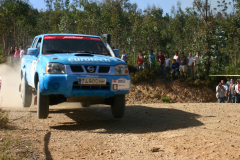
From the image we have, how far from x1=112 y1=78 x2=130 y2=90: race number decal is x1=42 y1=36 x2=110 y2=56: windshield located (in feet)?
4.35

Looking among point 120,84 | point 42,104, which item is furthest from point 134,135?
point 42,104

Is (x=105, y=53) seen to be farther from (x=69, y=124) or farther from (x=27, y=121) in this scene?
(x=27, y=121)

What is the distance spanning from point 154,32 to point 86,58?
27249 millimetres

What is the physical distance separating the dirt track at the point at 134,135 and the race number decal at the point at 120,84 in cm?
92

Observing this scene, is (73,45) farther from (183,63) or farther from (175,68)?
(175,68)

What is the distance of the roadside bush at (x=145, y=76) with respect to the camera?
19.0m

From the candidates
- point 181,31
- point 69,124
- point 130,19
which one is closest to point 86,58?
point 69,124

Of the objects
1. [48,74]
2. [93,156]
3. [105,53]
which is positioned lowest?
[93,156]

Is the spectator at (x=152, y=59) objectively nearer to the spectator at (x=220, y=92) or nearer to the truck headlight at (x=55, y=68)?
the spectator at (x=220, y=92)

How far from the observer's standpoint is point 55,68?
5.59 metres

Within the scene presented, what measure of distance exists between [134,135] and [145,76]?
1360 centimetres

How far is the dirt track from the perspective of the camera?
432 cm

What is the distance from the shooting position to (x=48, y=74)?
554 cm

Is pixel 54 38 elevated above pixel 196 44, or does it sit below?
below
